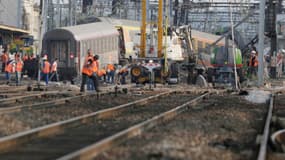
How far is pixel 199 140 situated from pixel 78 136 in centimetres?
197

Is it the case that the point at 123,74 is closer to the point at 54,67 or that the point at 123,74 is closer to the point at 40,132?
the point at 54,67

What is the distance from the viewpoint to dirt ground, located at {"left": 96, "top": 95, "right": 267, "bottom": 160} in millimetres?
7750

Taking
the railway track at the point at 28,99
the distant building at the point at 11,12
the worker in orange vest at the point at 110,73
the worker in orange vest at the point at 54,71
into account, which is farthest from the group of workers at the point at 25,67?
the distant building at the point at 11,12

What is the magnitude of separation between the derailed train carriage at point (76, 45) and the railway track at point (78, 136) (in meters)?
22.0

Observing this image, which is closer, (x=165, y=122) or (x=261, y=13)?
(x=165, y=122)

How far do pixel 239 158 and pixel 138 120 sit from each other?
478 cm

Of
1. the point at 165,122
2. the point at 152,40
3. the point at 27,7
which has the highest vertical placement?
the point at 27,7

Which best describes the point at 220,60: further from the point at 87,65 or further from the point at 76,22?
the point at 76,22

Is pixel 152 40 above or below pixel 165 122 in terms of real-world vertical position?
above

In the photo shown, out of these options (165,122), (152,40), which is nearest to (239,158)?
(165,122)

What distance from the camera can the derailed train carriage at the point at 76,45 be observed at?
36031 mm

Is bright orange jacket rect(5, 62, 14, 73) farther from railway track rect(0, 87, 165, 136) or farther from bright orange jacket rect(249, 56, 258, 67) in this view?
bright orange jacket rect(249, 56, 258, 67)

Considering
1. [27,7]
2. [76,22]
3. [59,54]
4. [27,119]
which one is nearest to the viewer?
[27,119]

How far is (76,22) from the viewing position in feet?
171
